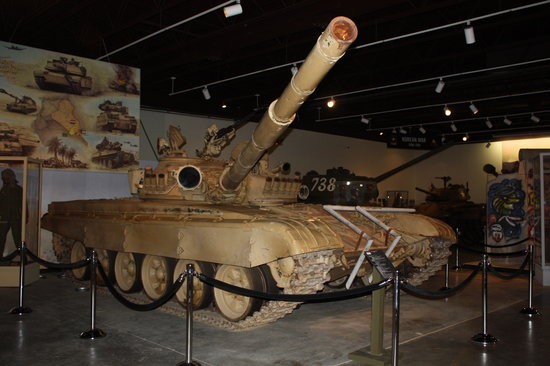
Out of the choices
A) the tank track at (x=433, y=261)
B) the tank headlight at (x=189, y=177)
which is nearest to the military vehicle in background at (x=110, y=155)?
the tank headlight at (x=189, y=177)

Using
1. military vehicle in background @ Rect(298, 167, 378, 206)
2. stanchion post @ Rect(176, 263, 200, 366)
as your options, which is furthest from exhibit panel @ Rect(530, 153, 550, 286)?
stanchion post @ Rect(176, 263, 200, 366)

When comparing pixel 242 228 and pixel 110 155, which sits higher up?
pixel 110 155

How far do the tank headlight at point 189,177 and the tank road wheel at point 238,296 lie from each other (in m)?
1.54

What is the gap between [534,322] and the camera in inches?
314

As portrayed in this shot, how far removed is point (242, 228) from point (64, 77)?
7.08 meters

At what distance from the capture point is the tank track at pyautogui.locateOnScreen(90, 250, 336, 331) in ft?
21.6

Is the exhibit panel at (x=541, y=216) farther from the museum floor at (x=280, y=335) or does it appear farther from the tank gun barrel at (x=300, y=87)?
the tank gun barrel at (x=300, y=87)

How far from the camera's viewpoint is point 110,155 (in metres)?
12.4

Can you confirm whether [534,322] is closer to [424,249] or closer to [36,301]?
[424,249]

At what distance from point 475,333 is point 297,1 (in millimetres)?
6493

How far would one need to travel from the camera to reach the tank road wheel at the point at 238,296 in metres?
7.16

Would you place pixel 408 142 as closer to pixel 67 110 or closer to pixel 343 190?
pixel 343 190

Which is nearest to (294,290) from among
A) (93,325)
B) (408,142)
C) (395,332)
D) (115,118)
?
(395,332)

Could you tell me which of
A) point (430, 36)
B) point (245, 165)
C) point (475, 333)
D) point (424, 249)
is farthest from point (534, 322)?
point (430, 36)
